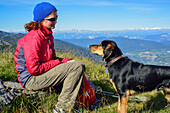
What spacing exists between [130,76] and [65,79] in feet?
5.37

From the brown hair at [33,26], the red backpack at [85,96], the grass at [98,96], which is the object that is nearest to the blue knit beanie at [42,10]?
the brown hair at [33,26]

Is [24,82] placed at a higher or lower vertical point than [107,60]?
lower

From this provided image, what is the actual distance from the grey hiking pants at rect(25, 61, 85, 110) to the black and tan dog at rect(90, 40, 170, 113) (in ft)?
3.41

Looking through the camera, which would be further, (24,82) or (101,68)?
(101,68)

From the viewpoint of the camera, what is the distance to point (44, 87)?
3.24 meters

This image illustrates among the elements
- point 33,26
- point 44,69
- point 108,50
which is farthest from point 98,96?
point 33,26

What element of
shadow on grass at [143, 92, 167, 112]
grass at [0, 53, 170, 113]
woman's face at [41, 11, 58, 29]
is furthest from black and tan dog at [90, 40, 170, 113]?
woman's face at [41, 11, 58, 29]

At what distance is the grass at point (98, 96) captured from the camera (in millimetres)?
3010

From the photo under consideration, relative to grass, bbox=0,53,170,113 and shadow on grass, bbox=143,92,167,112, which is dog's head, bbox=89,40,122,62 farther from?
shadow on grass, bbox=143,92,167,112

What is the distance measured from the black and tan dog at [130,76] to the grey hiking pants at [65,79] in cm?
104

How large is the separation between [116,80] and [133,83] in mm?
420

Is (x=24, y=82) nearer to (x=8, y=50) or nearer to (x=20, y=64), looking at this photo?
(x=20, y=64)

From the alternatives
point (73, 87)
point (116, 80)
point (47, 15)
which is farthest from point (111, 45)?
point (47, 15)

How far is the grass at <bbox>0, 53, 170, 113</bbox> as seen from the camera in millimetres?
3010
